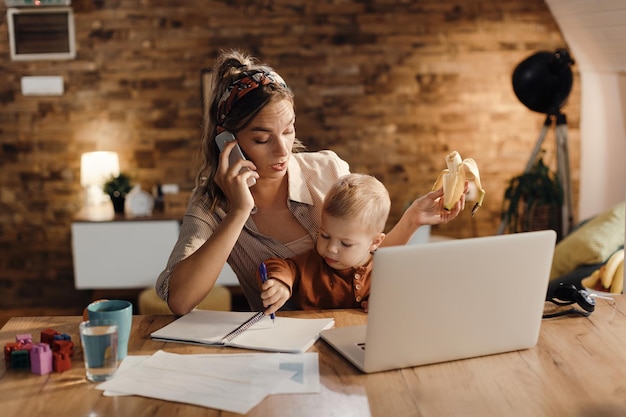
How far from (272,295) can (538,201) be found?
3.19 m

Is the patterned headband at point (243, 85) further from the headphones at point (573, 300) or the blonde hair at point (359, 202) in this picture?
the headphones at point (573, 300)

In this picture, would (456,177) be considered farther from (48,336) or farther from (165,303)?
(165,303)

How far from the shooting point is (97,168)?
477 centimetres

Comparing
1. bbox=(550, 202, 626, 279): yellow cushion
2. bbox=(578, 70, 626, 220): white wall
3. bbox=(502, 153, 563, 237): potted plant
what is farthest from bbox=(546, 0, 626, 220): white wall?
bbox=(550, 202, 626, 279): yellow cushion

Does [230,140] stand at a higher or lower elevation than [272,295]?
higher

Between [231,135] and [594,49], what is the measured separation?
3198 mm

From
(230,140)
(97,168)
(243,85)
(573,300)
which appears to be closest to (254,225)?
(230,140)

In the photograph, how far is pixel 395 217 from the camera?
5.10m

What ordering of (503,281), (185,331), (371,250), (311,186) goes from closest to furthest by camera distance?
(503,281)
(185,331)
(371,250)
(311,186)

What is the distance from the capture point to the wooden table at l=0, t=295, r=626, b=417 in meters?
1.27

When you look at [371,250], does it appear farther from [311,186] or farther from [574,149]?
[574,149]

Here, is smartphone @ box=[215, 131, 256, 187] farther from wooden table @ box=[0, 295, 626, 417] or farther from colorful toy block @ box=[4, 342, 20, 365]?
colorful toy block @ box=[4, 342, 20, 365]

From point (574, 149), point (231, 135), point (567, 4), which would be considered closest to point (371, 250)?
point (231, 135)

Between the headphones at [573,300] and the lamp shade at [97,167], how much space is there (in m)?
3.52
